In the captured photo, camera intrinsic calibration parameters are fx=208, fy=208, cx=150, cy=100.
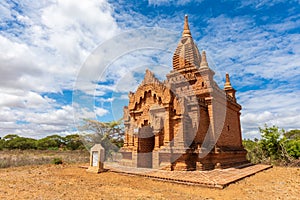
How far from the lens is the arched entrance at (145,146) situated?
49.2 feet

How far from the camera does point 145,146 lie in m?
15.5

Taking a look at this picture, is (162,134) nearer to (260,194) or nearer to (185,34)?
(260,194)

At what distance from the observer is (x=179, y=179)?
9.87 metres

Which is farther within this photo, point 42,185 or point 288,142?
point 288,142

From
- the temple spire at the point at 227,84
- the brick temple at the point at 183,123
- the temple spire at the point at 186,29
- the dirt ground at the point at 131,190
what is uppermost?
the temple spire at the point at 186,29

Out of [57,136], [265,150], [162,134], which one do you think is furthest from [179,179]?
[57,136]

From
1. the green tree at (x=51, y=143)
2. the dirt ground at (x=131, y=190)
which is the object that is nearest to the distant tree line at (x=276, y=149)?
the dirt ground at (x=131, y=190)

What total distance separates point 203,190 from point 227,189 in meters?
1.00

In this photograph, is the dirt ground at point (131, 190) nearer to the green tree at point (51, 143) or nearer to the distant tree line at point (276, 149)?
the distant tree line at point (276, 149)

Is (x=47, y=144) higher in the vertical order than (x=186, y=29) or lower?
lower

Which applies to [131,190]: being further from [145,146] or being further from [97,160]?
[145,146]

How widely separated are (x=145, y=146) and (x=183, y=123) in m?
4.05

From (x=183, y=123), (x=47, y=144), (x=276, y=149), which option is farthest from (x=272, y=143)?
(x=47, y=144)

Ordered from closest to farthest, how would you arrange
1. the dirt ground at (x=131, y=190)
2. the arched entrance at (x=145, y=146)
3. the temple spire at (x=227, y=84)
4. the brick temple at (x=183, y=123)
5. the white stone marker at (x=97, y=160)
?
the dirt ground at (x=131, y=190) < the brick temple at (x=183, y=123) < the white stone marker at (x=97, y=160) < the arched entrance at (x=145, y=146) < the temple spire at (x=227, y=84)
